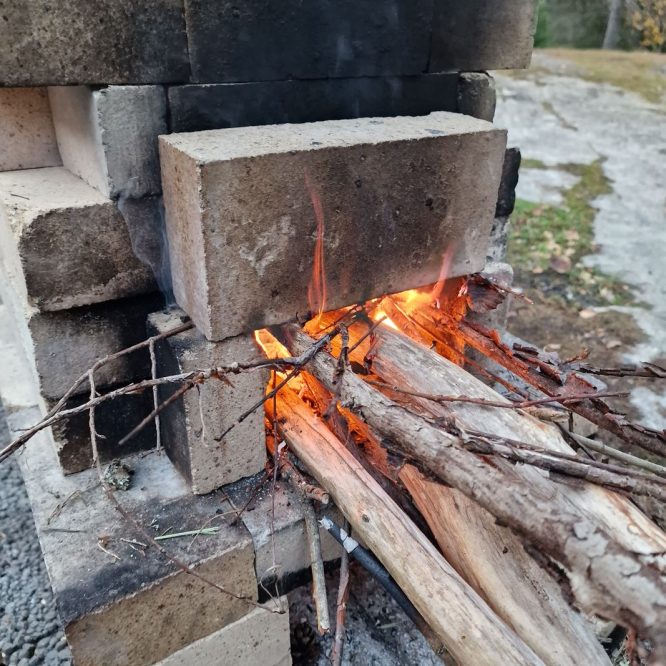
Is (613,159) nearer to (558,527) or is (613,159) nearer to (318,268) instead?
(318,268)

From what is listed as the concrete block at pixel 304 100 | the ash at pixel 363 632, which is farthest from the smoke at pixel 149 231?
the ash at pixel 363 632

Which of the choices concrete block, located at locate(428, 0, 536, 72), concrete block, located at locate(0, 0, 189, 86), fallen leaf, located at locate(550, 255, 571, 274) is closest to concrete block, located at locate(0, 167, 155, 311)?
concrete block, located at locate(0, 0, 189, 86)

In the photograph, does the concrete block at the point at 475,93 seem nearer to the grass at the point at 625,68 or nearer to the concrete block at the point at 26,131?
the concrete block at the point at 26,131

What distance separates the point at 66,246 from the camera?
2086 millimetres

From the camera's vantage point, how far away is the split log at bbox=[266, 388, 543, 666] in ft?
5.44

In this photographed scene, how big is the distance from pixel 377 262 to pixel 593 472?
1.09 meters

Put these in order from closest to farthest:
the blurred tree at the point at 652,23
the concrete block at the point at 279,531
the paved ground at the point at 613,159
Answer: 1. the concrete block at the point at 279,531
2. the paved ground at the point at 613,159
3. the blurred tree at the point at 652,23

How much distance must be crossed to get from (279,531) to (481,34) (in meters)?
2.15

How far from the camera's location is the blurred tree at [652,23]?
11.7 m

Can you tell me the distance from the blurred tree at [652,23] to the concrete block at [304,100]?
1172 cm

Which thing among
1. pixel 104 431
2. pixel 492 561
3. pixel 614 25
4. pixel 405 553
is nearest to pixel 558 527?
pixel 492 561

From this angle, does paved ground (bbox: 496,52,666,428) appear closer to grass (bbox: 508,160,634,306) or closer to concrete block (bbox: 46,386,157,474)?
grass (bbox: 508,160,634,306)

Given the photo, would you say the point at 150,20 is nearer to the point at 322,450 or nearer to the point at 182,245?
the point at 182,245

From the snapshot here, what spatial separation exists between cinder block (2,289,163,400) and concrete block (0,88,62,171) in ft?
1.88
